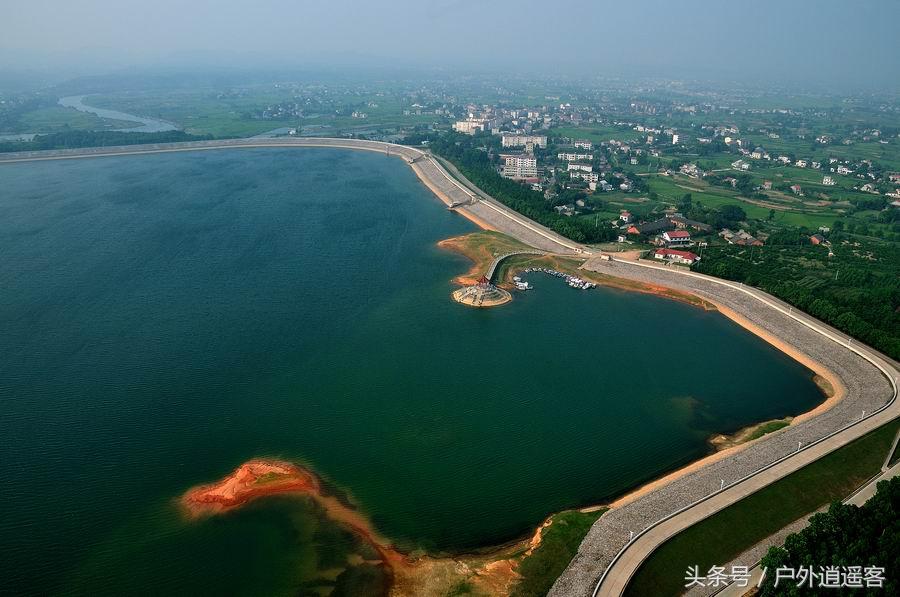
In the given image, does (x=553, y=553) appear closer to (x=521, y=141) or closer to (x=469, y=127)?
(x=521, y=141)

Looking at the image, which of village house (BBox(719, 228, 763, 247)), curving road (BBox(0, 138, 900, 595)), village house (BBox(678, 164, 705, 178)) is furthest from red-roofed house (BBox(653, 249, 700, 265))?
village house (BBox(678, 164, 705, 178))

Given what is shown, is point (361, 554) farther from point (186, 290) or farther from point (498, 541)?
point (186, 290)

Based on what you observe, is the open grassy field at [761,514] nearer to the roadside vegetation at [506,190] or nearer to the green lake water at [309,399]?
the green lake water at [309,399]

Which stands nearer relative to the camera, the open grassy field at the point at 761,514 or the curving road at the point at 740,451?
the open grassy field at the point at 761,514

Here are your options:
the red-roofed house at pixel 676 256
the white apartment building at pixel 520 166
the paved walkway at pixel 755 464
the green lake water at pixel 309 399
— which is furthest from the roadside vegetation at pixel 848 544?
the white apartment building at pixel 520 166

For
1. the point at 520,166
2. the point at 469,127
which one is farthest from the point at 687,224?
the point at 469,127

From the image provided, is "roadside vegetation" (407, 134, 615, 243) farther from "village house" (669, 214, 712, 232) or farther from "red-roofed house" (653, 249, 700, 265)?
"village house" (669, 214, 712, 232)
